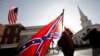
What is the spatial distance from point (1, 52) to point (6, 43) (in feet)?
10.1

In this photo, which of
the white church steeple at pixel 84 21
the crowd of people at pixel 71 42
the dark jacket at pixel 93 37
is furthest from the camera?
the white church steeple at pixel 84 21

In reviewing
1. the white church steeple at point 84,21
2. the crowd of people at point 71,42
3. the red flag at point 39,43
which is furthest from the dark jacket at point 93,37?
the white church steeple at point 84,21

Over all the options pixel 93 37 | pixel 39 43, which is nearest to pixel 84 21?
pixel 93 37

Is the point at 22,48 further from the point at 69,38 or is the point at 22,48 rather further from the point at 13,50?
the point at 13,50

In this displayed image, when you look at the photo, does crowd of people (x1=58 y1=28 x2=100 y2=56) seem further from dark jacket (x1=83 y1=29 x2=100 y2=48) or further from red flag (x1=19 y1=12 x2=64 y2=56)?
red flag (x1=19 y1=12 x2=64 y2=56)

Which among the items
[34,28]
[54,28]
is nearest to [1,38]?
[34,28]

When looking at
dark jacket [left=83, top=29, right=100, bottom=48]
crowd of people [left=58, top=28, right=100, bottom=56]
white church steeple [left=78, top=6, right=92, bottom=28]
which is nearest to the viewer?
crowd of people [left=58, top=28, right=100, bottom=56]

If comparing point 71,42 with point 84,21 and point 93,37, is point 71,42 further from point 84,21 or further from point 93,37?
point 84,21

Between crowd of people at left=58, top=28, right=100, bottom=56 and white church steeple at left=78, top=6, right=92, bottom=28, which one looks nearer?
crowd of people at left=58, top=28, right=100, bottom=56

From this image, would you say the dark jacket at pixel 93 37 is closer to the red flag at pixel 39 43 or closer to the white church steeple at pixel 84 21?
the red flag at pixel 39 43

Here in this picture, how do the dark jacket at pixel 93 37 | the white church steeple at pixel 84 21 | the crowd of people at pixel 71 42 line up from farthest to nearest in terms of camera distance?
the white church steeple at pixel 84 21 → the dark jacket at pixel 93 37 → the crowd of people at pixel 71 42

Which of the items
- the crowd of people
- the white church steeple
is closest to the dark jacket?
the crowd of people

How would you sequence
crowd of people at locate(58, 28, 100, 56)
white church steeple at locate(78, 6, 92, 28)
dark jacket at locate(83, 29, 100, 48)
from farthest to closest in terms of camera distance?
1. white church steeple at locate(78, 6, 92, 28)
2. dark jacket at locate(83, 29, 100, 48)
3. crowd of people at locate(58, 28, 100, 56)

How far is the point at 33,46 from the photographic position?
617 centimetres
